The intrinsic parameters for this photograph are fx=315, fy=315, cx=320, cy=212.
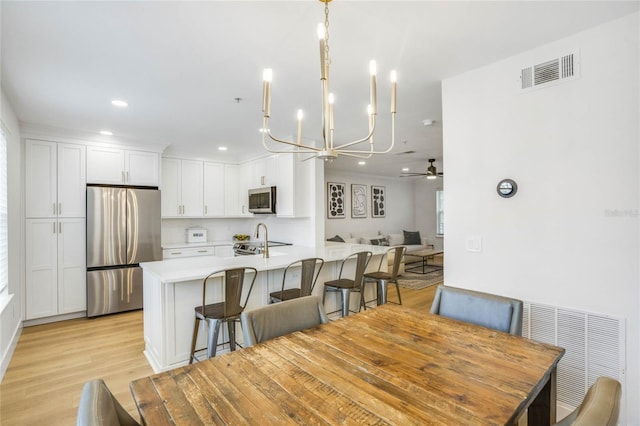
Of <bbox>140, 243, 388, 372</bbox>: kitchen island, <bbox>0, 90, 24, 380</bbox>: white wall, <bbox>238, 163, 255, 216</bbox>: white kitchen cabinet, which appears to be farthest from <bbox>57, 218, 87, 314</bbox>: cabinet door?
<bbox>238, 163, 255, 216</bbox>: white kitchen cabinet

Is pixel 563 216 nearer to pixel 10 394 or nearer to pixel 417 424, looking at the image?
pixel 417 424

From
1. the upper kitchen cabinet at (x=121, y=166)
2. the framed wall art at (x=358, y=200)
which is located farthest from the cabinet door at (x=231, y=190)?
the framed wall art at (x=358, y=200)

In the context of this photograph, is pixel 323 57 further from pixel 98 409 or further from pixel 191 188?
pixel 191 188

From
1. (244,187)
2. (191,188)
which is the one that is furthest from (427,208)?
(191,188)

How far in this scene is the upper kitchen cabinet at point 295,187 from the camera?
4723 millimetres

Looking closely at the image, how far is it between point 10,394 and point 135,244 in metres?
2.30

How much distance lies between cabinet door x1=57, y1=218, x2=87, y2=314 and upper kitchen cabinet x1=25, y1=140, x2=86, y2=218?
0.62ft

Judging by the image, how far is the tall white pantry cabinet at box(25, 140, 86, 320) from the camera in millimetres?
3945

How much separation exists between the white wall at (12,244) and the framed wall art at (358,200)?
640 cm

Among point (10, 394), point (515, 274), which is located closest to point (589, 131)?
point (515, 274)

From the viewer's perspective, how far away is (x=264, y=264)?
310cm

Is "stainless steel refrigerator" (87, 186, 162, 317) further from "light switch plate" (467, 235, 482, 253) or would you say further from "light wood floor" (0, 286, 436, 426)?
"light switch plate" (467, 235, 482, 253)

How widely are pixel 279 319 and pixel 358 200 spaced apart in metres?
6.98

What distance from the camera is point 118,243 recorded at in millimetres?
4398
